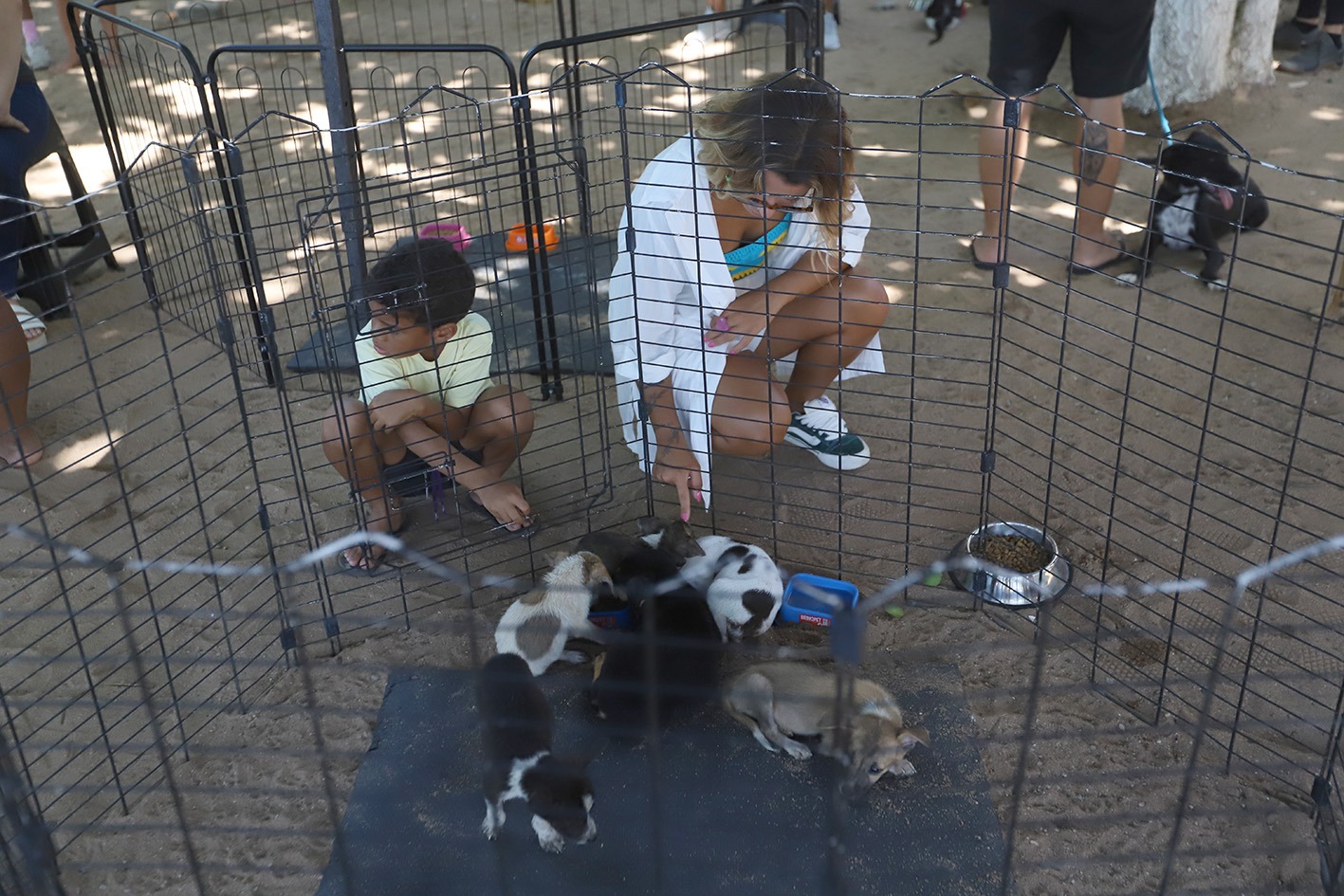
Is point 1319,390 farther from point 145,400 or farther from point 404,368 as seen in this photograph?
point 145,400

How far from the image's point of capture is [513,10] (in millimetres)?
7766

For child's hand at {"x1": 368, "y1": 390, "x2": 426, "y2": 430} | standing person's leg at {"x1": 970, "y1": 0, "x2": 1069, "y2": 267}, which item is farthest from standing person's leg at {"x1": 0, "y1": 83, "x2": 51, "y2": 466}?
standing person's leg at {"x1": 970, "y1": 0, "x2": 1069, "y2": 267}

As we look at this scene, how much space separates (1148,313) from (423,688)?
2.92 m

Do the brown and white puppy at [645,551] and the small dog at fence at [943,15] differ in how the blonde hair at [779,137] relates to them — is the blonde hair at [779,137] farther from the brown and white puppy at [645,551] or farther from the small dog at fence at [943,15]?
the small dog at fence at [943,15]

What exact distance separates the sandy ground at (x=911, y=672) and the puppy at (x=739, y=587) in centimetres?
16

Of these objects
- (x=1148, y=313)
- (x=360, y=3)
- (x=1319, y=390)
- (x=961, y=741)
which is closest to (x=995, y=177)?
(x=1148, y=313)

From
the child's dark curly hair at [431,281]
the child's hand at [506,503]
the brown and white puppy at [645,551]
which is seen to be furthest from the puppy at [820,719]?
the child's dark curly hair at [431,281]

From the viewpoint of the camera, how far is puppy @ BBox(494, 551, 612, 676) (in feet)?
9.02

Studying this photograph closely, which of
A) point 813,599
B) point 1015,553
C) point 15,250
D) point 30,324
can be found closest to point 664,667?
point 813,599

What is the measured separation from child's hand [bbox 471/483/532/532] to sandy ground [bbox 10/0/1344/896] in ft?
0.52

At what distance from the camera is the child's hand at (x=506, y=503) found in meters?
3.23

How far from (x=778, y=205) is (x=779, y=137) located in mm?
205

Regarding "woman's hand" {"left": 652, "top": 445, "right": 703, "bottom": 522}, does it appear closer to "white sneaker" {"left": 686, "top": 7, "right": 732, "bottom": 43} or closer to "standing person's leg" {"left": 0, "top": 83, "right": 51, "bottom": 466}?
"standing person's leg" {"left": 0, "top": 83, "right": 51, "bottom": 466}

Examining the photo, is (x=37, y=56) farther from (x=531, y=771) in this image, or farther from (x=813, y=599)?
(x=531, y=771)
